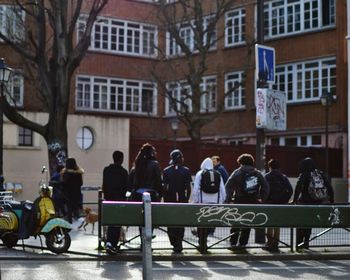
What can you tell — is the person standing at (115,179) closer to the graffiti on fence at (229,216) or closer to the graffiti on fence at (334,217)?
the graffiti on fence at (229,216)

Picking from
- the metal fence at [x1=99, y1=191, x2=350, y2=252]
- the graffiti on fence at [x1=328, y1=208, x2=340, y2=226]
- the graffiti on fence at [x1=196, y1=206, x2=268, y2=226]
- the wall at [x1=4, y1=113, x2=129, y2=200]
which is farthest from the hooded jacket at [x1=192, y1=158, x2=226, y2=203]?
the wall at [x1=4, y1=113, x2=129, y2=200]

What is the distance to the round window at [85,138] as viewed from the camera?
84.6 feet

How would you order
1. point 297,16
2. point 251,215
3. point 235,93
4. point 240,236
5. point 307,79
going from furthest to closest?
1. point 235,93
2. point 297,16
3. point 307,79
4. point 240,236
5. point 251,215

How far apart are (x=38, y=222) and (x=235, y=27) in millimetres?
24579

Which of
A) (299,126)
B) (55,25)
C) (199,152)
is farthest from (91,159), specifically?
(299,126)

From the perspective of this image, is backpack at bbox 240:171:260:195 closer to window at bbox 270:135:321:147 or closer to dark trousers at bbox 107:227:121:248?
dark trousers at bbox 107:227:121:248

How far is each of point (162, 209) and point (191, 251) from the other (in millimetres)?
3146

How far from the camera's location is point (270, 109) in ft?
46.9

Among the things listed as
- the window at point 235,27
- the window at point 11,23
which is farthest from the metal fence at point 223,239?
the window at point 235,27

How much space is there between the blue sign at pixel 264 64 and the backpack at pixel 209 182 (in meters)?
2.34

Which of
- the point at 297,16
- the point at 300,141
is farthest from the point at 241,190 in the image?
the point at 297,16

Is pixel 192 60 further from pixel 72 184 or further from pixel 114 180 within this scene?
pixel 114 180

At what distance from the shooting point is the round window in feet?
84.6

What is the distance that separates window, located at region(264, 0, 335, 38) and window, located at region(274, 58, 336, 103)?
166 centimetres
